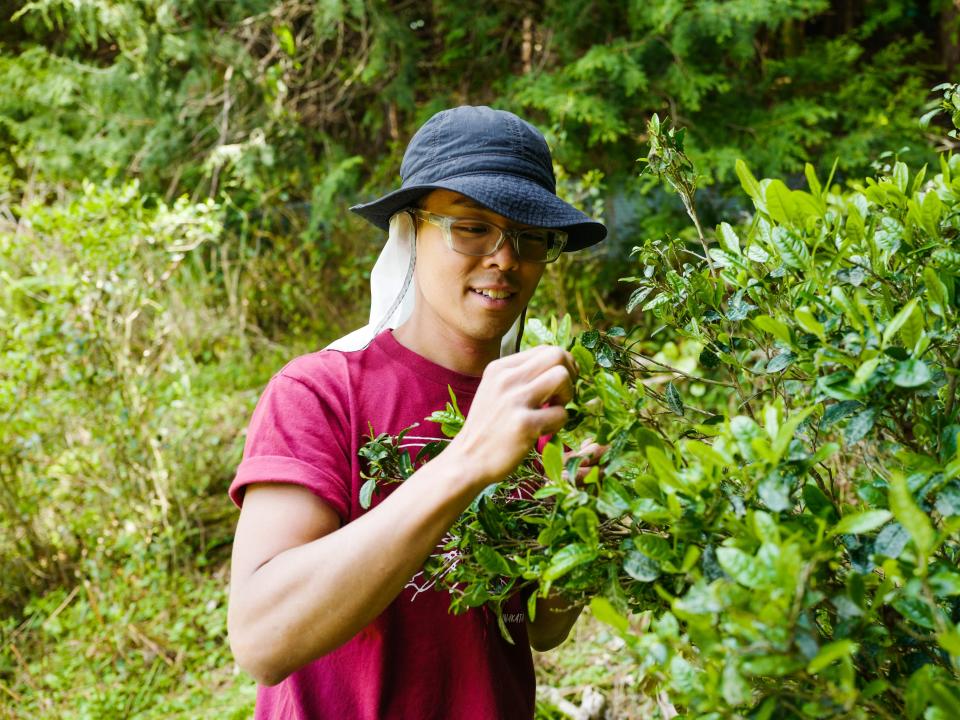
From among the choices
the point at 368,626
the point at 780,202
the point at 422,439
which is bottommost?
the point at 368,626

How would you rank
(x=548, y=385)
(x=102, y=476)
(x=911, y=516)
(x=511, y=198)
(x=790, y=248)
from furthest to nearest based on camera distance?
(x=102, y=476), (x=511, y=198), (x=790, y=248), (x=548, y=385), (x=911, y=516)

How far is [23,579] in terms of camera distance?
→ 4.60m

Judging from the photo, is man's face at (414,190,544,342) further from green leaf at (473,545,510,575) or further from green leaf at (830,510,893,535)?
Answer: green leaf at (830,510,893,535)

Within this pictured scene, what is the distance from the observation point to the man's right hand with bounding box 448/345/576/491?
3.25 feet

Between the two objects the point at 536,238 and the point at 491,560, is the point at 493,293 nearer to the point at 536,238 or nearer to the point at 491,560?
the point at 536,238

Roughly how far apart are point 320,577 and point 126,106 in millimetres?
6372

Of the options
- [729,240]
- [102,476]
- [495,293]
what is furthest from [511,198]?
[102,476]

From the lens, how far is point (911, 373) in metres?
0.82

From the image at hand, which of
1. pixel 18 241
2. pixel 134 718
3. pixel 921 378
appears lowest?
pixel 134 718

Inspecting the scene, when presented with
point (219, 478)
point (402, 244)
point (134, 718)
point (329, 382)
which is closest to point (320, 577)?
point (329, 382)

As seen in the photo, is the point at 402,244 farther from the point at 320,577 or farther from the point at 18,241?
the point at 18,241

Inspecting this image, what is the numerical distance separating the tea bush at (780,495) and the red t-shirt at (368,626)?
9.9 inches

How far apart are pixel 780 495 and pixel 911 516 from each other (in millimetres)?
121

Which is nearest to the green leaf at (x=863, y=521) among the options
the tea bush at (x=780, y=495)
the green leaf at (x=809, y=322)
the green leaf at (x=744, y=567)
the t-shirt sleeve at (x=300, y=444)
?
the tea bush at (x=780, y=495)
